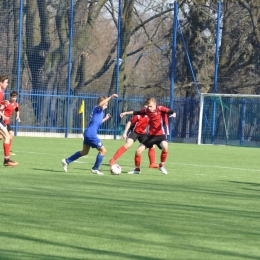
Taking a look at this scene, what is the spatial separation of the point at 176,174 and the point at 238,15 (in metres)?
27.1

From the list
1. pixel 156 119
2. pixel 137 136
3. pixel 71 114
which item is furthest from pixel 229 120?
pixel 156 119

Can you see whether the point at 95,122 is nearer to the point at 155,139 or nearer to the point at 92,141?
the point at 92,141

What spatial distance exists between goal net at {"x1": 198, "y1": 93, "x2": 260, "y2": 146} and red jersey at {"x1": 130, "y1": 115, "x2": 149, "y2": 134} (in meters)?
17.0

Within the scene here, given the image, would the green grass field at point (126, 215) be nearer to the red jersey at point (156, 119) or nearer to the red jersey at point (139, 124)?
the red jersey at point (156, 119)

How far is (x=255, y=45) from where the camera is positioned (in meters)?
42.3

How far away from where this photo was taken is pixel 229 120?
3725cm

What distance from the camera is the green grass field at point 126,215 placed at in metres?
7.13

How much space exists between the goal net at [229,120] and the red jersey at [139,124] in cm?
1704

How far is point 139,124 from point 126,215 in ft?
31.7

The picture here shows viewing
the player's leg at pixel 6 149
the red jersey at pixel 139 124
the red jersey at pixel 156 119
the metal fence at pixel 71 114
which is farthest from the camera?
the metal fence at pixel 71 114

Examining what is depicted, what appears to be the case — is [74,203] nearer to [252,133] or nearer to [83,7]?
[252,133]

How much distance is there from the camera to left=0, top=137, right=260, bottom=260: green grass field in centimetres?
713

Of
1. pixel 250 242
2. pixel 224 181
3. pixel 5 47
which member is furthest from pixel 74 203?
pixel 5 47

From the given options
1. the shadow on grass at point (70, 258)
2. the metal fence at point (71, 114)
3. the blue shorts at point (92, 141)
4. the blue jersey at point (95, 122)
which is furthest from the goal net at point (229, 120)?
the shadow on grass at point (70, 258)
